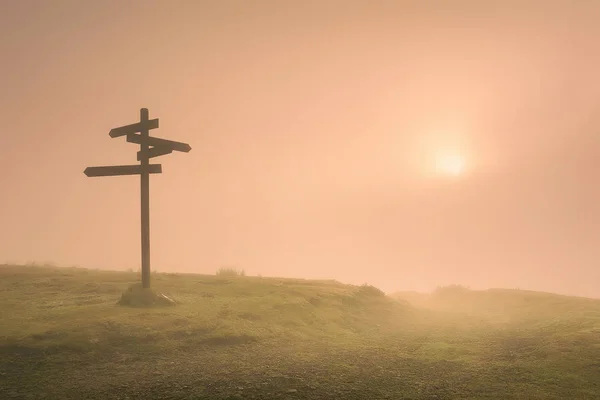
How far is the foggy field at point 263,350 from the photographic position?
1027 cm

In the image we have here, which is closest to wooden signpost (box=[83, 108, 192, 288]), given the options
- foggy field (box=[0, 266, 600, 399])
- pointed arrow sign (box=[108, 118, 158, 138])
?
pointed arrow sign (box=[108, 118, 158, 138])

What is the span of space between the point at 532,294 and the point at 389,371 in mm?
28225

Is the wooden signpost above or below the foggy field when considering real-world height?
above

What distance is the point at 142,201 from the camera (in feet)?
68.3

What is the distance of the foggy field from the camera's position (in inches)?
404

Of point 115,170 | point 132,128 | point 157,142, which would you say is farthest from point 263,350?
point 132,128

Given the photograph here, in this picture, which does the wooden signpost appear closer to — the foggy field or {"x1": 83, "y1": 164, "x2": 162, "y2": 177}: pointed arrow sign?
{"x1": 83, "y1": 164, "x2": 162, "y2": 177}: pointed arrow sign

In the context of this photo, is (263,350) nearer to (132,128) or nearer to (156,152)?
(156,152)

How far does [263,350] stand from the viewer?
1430 centimetres

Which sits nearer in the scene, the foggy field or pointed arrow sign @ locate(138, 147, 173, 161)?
the foggy field

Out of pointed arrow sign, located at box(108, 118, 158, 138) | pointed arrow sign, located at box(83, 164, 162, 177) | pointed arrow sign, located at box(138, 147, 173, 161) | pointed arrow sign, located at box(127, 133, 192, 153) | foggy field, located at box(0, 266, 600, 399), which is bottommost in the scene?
foggy field, located at box(0, 266, 600, 399)

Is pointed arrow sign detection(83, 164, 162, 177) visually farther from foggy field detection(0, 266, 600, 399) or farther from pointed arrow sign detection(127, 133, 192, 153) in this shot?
foggy field detection(0, 266, 600, 399)

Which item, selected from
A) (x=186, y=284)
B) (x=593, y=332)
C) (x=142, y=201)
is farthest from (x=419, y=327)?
(x=142, y=201)

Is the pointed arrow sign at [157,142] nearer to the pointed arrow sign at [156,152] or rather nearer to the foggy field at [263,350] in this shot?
the pointed arrow sign at [156,152]
